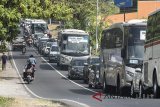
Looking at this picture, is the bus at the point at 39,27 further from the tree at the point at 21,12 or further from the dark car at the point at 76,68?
the tree at the point at 21,12

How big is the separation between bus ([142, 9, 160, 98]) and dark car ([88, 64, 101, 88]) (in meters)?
10.7

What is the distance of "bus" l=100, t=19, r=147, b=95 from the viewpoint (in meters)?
28.4

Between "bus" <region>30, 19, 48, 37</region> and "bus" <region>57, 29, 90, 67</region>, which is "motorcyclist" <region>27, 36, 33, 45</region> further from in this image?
"bus" <region>57, 29, 90, 67</region>

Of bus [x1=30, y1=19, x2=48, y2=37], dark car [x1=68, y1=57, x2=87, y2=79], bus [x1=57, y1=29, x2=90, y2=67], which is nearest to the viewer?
dark car [x1=68, y1=57, x2=87, y2=79]

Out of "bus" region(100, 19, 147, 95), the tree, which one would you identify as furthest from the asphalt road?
the tree

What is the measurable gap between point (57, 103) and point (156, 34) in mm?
4638

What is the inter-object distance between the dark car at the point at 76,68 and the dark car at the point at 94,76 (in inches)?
294

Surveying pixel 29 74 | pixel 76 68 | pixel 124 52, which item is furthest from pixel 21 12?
pixel 76 68

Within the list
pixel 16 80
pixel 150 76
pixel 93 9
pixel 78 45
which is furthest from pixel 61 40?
pixel 150 76

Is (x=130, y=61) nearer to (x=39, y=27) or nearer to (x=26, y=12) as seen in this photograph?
(x=26, y=12)

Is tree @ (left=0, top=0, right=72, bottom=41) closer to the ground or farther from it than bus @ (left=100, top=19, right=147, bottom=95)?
farther from it

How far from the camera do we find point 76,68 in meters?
46.5

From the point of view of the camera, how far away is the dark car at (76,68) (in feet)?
152

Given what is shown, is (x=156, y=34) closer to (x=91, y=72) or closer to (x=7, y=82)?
(x=91, y=72)
